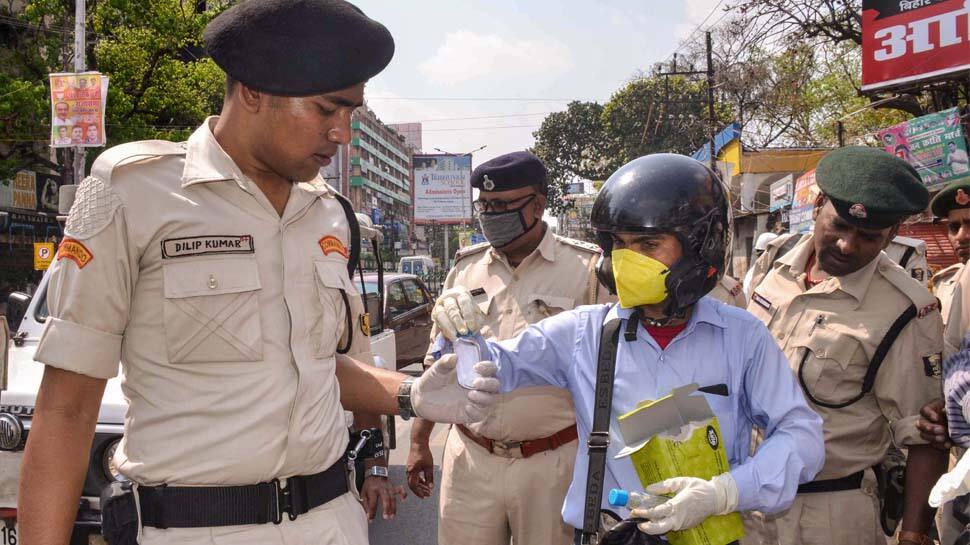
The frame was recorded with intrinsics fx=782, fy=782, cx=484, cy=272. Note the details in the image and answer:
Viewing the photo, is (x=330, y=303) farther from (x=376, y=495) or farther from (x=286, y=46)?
(x=376, y=495)

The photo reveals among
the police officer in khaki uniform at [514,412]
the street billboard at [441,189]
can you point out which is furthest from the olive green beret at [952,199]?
the street billboard at [441,189]

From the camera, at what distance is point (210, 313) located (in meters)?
1.91

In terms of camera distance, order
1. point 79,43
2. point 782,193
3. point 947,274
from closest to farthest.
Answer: point 947,274 → point 79,43 → point 782,193

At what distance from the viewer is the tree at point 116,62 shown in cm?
2173

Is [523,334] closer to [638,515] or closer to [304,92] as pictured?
[638,515]

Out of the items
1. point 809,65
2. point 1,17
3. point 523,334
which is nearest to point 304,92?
point 523,334

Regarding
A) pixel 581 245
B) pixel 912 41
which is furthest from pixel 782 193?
pixel 581 245

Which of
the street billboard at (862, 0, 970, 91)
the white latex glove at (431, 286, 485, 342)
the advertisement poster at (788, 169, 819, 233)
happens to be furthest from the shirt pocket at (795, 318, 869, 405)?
the advertisement poster at (788, 169, 819, 233)

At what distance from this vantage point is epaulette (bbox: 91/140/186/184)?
187 centimetres

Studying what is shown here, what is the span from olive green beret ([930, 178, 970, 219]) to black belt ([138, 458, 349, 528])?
186 inches

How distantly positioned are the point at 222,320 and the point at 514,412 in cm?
170

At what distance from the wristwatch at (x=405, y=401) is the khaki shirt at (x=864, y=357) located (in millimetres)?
1568

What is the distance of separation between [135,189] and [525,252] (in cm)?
228

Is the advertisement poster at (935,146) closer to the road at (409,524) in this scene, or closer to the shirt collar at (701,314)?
the road at (409,524)
